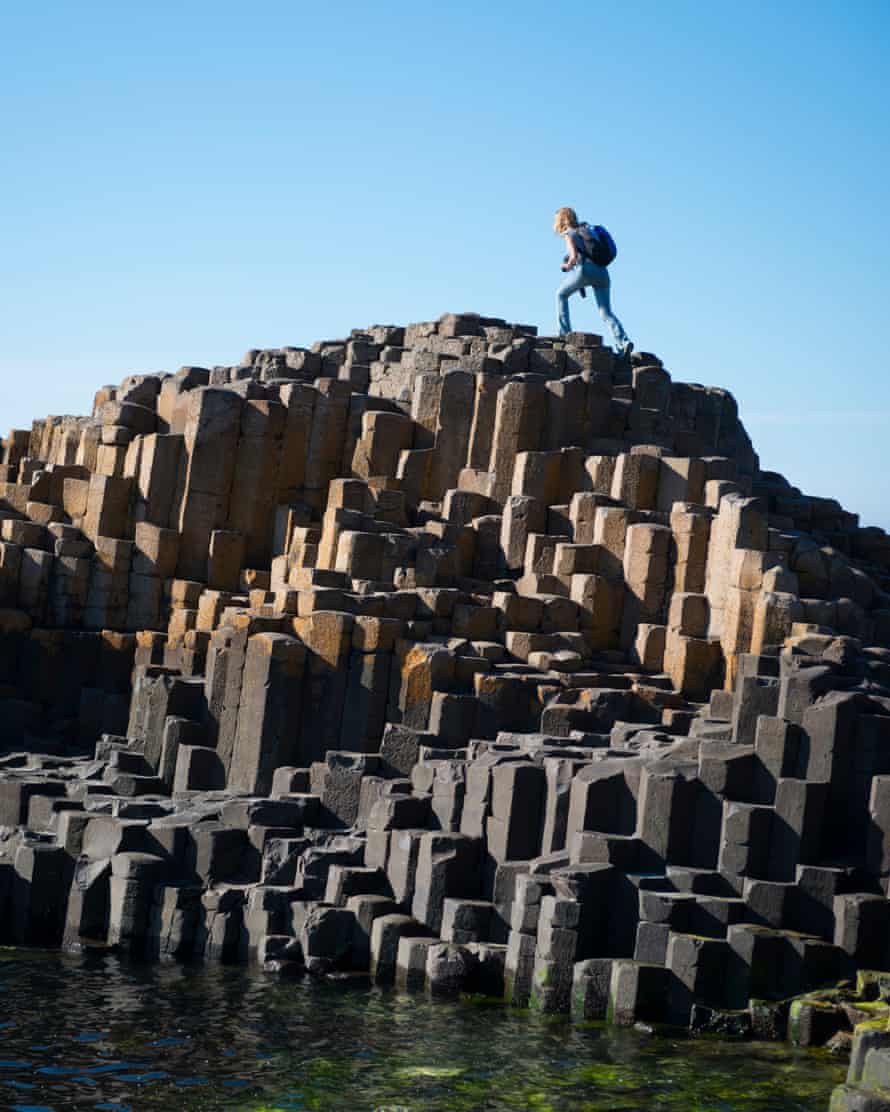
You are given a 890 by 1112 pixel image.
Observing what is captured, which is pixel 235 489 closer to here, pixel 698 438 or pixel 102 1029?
pixel 698 438

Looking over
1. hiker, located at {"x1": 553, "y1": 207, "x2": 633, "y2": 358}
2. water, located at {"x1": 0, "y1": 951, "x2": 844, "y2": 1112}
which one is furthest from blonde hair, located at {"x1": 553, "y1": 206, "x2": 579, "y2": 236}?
water, located at {"x1": 0, "y1": 951, "x2": 844, "y2": 1112}

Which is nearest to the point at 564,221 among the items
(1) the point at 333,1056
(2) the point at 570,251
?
(2) the point at 570,251

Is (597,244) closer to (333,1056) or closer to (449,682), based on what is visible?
(449,682)

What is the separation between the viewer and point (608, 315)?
108ft

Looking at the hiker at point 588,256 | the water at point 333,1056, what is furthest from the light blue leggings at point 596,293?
the water at point 333,1056

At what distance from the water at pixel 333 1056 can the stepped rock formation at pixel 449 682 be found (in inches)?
34.3

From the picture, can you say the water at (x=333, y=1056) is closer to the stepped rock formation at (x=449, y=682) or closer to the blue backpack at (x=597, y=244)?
the stepped rock formation at (x=449, y=682)

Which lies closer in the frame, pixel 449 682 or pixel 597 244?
pixel 449 682

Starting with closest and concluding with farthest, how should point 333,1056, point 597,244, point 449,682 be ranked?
point 333,1056 < point 449,682 < point 597,244

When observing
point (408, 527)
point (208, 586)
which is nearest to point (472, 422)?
point (408, 527)

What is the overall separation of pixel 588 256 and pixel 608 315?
4.36 feet

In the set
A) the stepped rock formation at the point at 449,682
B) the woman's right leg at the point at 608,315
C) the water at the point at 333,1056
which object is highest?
the woman's right leg at the point at 608,315

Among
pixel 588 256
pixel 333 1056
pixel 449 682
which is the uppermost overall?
pixel 588 256

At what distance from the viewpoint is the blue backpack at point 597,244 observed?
3197cm
